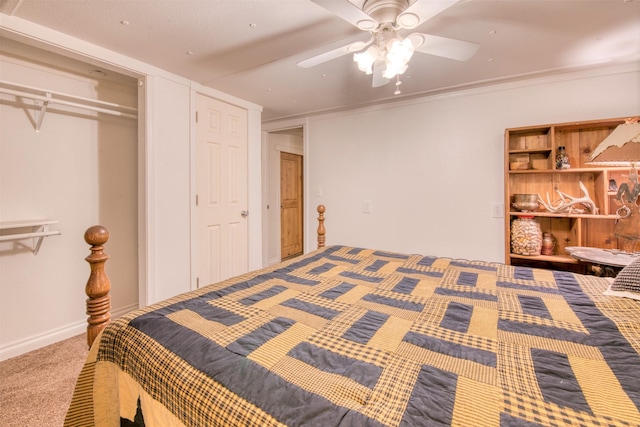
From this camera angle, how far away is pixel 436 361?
80cm

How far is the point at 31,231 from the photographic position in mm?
2254

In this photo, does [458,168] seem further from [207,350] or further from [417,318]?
[207,350]

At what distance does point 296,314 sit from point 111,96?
9.37ft

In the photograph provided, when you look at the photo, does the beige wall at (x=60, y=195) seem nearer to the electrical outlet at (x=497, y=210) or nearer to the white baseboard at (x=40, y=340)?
A: the white baseboard at (x=40, y=340)

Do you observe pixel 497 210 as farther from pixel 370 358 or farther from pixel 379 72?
pixel 370 358

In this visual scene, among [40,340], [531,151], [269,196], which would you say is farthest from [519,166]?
[40,340]

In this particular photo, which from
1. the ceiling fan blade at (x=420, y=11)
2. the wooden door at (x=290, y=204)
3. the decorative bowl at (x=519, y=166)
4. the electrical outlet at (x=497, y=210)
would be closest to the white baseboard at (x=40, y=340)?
the wooden door at (x=290, y=204)

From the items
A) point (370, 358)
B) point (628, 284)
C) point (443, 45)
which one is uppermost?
point (443, 45)

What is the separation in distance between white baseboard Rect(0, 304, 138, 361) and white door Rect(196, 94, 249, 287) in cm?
104

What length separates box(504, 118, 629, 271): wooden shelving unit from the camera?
92.7 inches

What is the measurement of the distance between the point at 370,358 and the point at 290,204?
4.42 meters

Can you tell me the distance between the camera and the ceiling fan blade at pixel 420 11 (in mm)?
1222

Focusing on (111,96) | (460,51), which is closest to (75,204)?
(111,96)

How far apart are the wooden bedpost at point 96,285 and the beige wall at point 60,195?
1.73m
